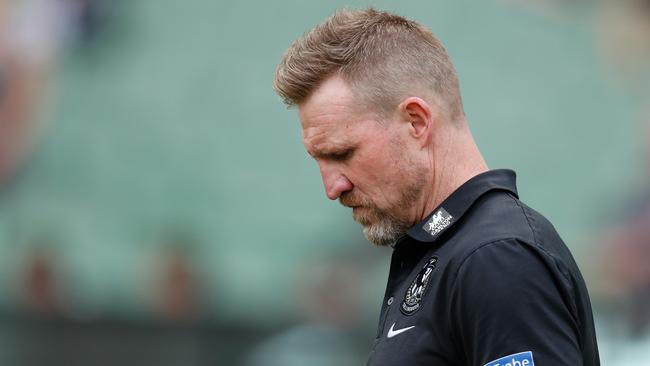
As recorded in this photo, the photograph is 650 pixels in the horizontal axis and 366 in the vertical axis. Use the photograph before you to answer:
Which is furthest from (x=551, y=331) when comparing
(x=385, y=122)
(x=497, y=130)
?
(x=497, y=130)

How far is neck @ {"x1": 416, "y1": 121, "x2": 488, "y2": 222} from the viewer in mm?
2055

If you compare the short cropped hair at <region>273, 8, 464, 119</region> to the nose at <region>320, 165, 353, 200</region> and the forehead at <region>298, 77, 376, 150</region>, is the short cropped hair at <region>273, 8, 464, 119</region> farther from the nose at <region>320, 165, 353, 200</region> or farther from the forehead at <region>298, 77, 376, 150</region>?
the nose at <region>320, 165, 353, 200</region>

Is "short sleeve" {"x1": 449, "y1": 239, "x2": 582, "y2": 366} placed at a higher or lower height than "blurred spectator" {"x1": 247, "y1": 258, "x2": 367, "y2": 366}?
lower

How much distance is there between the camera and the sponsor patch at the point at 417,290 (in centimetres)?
188

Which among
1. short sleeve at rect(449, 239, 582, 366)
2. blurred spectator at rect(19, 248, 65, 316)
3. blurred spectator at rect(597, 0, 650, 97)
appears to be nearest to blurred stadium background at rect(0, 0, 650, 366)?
blurred spectator at rect(19, 248, 65, 316)

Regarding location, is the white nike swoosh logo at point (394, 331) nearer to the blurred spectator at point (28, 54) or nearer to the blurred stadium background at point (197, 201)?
the blurred stadium background at point (197, 201)

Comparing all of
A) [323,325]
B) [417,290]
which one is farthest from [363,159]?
[323,325]

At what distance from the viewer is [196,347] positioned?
287 inches

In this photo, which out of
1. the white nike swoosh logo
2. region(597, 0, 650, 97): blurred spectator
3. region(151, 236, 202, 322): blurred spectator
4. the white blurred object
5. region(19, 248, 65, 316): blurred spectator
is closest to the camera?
the white nike swoosh logo

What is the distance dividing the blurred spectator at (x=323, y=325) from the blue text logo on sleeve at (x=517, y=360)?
5575 millimetres

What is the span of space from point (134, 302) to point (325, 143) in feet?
17.5

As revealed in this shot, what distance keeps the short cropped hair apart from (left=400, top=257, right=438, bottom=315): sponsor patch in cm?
33

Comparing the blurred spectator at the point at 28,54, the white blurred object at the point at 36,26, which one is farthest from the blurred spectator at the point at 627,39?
the white blurred object at the point at 36,26

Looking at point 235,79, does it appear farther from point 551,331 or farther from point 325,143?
point 551,331
